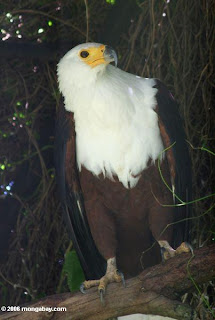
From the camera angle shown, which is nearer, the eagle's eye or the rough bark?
the rough bark

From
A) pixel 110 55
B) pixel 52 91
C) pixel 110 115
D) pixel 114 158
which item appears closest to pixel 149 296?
pixel 114 158

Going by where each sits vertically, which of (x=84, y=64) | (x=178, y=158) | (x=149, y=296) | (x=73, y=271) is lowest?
(x=73, y=271)

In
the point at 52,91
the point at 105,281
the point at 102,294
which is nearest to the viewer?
the point at 102,294

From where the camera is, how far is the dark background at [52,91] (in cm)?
233

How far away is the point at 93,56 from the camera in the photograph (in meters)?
2.26

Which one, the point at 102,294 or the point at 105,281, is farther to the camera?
the point at 105,281

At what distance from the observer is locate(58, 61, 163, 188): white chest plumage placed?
2230 millimetres

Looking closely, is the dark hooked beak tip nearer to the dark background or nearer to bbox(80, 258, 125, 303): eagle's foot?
the dark background

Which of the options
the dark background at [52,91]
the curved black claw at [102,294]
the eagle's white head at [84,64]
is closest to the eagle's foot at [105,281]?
the curved black claw at [102,294]

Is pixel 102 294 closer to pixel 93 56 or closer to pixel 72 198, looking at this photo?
pixel 72 198

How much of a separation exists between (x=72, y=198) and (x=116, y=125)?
343 millimetres

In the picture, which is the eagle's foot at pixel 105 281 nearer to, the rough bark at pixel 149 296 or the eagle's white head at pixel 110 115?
the rough bark at pixel 149 296

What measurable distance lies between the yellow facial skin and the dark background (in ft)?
0.51

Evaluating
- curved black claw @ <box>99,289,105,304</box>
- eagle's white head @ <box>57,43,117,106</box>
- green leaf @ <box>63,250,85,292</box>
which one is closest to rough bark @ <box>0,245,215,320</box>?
curved black claw @ <box>99,289,105,304</box>
